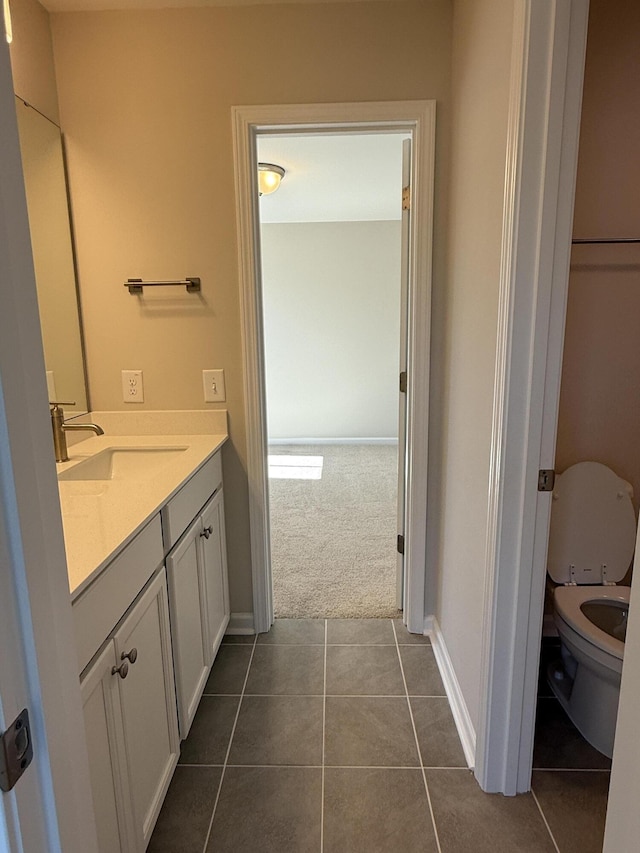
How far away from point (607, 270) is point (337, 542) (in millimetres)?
2071

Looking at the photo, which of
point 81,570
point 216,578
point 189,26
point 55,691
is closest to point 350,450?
point 216,578

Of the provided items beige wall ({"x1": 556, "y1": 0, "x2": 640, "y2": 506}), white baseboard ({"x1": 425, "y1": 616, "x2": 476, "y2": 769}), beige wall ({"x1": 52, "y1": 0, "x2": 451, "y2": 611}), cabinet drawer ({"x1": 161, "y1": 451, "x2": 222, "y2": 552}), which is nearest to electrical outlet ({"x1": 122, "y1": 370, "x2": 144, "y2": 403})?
beige wall ({"x1": 52, "y1": 0, "x2": 451, "y2": 611})

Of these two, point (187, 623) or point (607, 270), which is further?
point (607, 270)

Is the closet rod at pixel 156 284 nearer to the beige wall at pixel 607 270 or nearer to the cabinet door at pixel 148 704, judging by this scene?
the cabinet door at pixel 148 704

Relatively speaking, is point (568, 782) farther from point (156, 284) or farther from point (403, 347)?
point (156, 284)

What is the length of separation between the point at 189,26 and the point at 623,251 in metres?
1.76

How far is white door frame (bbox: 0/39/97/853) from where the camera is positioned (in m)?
0.45

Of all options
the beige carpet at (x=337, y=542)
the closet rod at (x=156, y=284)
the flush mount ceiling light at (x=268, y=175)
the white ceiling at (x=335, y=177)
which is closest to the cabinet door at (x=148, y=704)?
the beige carpet at (x=337, y=542)

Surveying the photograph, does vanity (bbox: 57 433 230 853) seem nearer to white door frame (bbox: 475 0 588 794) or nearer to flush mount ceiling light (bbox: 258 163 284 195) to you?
white door frame (bbox: 475 0 588 794)

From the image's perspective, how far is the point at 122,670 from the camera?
1089 millimetres

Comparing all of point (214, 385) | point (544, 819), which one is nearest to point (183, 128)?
point (214, 385)

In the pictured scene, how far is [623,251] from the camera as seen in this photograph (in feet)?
5.98

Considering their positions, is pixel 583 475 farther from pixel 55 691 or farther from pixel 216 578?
pixel 55 691

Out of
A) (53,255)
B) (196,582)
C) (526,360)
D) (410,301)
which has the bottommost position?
(196,582)
